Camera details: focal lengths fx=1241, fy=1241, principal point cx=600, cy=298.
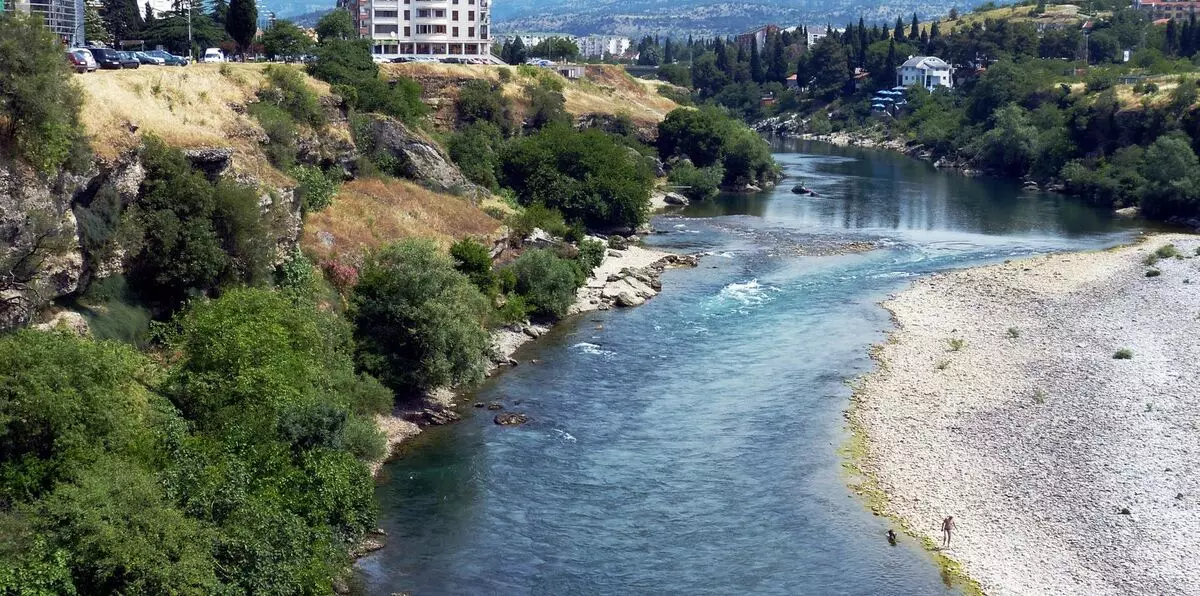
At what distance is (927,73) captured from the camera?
188 meters

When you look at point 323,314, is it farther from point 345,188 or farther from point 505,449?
point 345,188

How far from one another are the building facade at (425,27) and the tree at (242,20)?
4530cm

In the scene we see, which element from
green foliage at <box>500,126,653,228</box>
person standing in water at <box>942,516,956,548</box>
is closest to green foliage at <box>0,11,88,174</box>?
person standing in water at <box>942,516,956,548</box>

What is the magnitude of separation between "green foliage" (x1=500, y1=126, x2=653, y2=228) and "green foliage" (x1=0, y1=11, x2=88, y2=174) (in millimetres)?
44042

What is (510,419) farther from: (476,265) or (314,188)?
(314,188)

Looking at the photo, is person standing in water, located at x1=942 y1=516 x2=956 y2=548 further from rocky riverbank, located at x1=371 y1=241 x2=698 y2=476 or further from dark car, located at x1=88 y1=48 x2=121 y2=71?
dark car, located at x1=88 y1=48 x2=121 y2=71

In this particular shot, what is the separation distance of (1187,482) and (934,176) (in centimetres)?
9650

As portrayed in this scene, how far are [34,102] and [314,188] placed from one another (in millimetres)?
Result: 22860

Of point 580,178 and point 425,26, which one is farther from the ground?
point 425,26

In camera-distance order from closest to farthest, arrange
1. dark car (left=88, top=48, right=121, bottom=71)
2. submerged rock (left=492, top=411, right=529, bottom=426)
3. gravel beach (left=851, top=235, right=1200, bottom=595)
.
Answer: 1. gravel beach (left=851, top=235, right=1200, bottom=595)
2. submerged rock (left=492, top=411, right=529, bottom=426)
3. dark car (left=88, top=48, right=121, bottom=71)

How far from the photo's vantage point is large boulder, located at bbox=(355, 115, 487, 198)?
Answer: 7575 cm

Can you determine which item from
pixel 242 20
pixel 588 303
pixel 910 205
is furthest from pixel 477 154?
pixel 910 205

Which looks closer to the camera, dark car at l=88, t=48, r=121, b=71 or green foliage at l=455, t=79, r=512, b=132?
dark car at l=88, t=48, r=121, b=71

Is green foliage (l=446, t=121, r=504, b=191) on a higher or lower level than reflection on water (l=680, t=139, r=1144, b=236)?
higher
